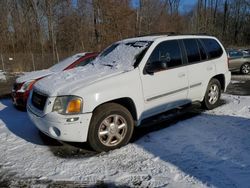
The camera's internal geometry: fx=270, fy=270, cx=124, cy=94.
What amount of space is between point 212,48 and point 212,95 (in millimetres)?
1108

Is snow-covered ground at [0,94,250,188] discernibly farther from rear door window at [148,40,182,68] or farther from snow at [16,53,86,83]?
snow at [16,53,86,83]

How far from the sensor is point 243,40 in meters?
49.8

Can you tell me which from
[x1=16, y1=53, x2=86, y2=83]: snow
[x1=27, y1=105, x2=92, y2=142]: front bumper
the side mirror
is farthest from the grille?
[x1=16, y1=53, x2=86, y2=83]: snow

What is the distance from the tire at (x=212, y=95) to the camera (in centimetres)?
626

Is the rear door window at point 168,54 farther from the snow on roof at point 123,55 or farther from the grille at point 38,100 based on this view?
the grille at point 38,100

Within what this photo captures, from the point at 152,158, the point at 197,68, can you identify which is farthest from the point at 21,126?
the point at 197,68

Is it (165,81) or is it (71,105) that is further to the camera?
(165,81)

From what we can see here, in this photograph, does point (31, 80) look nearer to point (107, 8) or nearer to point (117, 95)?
point (117, 95)

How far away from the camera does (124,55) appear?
5.14m

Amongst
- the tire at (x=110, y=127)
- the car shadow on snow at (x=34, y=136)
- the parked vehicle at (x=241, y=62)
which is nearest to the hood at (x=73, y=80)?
the tire at (x=110, y=127)

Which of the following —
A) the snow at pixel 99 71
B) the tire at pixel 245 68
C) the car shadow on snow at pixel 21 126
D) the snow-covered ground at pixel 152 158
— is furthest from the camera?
the tire at pixel 245 68

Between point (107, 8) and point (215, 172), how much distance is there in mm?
26478

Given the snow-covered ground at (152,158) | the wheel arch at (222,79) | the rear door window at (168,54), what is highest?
the rear door window at (168,54)

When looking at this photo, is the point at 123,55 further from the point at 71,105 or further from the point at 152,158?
the point at 152,158
